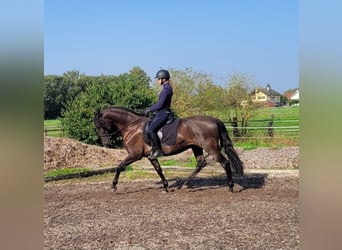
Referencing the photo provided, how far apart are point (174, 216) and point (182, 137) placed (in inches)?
79.9

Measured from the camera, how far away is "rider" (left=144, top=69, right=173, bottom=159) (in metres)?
6.58

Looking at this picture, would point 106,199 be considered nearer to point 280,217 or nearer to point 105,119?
point 105,119

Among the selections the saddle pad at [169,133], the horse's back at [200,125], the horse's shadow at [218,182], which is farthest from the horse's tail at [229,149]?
the saddle pad at [169,133]

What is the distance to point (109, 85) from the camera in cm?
1461

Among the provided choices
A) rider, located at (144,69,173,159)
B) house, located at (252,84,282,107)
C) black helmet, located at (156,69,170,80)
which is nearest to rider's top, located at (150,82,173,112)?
rider, located at (144,69,173,159)

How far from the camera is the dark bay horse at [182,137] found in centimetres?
683

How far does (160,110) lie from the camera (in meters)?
6.78

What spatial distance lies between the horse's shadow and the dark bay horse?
0.47 m

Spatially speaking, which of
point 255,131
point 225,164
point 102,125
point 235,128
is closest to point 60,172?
point 102,125
